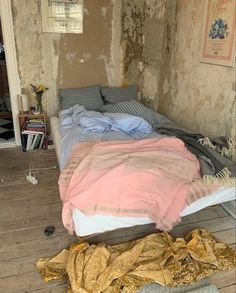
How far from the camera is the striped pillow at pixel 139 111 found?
2475 mm

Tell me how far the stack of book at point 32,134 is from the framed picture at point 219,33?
1.85 meters

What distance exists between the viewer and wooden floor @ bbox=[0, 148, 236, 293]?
145cm

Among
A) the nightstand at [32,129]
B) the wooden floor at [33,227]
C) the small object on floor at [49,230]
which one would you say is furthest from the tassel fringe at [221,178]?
the nightstand at [32,129]

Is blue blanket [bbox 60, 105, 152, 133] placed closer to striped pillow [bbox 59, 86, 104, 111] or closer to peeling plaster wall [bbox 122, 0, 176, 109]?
striped pillow [bbox 59, 86, 104, 111]

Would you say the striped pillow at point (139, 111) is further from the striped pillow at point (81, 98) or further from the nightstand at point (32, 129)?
the nightstand at point (32, 129)

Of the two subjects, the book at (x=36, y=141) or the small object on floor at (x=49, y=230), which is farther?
the book at (x=36, y=141)

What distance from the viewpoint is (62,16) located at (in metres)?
2.83

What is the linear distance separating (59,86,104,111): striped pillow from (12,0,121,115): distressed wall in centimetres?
19

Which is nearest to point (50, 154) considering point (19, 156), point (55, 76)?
point (19, 156)

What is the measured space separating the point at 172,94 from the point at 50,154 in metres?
1.51

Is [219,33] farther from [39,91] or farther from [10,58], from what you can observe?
[10,58]

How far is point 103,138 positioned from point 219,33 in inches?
48.0

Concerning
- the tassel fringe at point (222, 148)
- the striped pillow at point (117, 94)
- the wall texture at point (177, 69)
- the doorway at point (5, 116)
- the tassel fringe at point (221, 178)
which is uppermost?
the wall texture at point (177, 69)

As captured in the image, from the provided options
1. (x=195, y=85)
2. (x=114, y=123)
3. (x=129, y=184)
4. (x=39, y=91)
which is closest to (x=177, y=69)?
(x=195, y=85)
